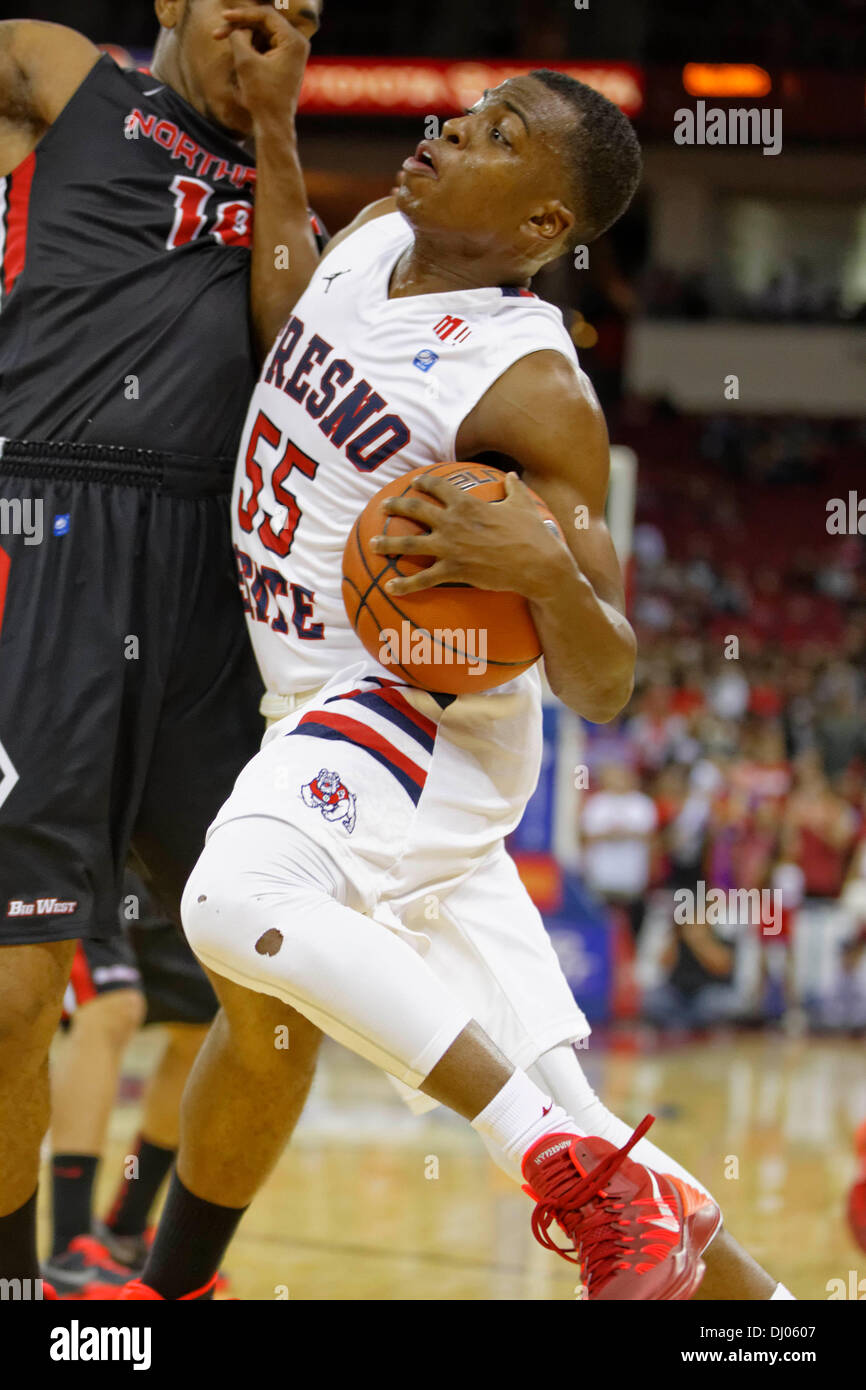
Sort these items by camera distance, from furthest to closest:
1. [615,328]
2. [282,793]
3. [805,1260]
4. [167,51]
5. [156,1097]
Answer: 1. [615,328]
2. [805,1260]
3. [156,1097]
4. [167,51]
5. [282,793]

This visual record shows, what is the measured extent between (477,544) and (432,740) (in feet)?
1.41

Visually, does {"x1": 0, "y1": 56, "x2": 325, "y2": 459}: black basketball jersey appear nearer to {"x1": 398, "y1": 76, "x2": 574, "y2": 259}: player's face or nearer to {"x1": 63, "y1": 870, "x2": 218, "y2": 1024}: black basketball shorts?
{"x1": 398, "y1": 76, "x2": 574, "y2": 259}: player's face

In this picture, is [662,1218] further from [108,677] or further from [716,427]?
[716,427]

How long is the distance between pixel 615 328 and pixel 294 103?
17.4 meters

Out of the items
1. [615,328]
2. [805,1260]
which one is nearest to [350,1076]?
[805,1260]

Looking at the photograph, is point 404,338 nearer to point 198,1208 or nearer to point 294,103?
point 294,103

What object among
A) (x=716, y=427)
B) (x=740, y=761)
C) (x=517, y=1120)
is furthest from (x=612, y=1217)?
(x=716, y=427)

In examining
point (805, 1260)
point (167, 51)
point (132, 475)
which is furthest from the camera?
point (805, 1260)

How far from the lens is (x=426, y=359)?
318 centimetres

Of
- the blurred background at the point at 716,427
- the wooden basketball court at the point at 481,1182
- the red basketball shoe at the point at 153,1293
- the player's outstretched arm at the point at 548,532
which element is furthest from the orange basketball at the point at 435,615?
the blurred background at the point at 716,427

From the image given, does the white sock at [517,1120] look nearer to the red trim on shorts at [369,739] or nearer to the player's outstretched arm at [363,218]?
the red trim on shorts at [369,739]

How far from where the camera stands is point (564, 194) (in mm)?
3256

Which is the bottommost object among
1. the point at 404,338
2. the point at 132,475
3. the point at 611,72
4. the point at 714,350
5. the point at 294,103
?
the point at 132,475

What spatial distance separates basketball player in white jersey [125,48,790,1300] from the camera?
8.92 feet
